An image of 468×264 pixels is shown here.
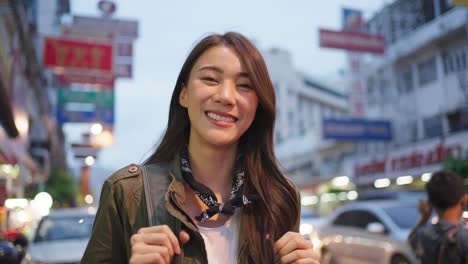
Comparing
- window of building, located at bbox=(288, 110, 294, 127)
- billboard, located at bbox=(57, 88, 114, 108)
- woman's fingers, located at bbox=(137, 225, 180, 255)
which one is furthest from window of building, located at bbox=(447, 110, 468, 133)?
window of building, located at bbox=(288, 110, 294, 127)

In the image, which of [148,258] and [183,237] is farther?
[183,237]

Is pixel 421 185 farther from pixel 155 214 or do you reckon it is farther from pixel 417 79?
pixel 155 214

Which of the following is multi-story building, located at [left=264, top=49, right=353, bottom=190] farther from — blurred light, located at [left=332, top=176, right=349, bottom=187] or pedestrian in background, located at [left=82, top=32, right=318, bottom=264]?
pedestrian in background, located at [left=82, top=32, right=318, bottom=264]

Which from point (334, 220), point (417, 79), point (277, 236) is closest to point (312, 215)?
point (334, 220)

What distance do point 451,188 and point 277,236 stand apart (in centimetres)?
192

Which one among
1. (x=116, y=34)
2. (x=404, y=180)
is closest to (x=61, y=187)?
(x=404, y=180)

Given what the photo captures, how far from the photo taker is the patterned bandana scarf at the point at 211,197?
1.63 meters

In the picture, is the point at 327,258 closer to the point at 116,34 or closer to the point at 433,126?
the point at 116,34

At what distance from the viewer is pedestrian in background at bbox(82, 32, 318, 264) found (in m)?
1.57

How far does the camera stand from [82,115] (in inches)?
602

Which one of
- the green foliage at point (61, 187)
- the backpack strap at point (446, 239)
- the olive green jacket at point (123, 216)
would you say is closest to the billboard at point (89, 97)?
the backpack strap at point (446, 239)

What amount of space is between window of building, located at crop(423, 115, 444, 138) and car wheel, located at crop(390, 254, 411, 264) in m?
17.6

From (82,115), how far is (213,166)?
1415cm

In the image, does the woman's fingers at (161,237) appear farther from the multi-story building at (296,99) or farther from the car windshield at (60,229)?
the multi-story building at (296,99)
